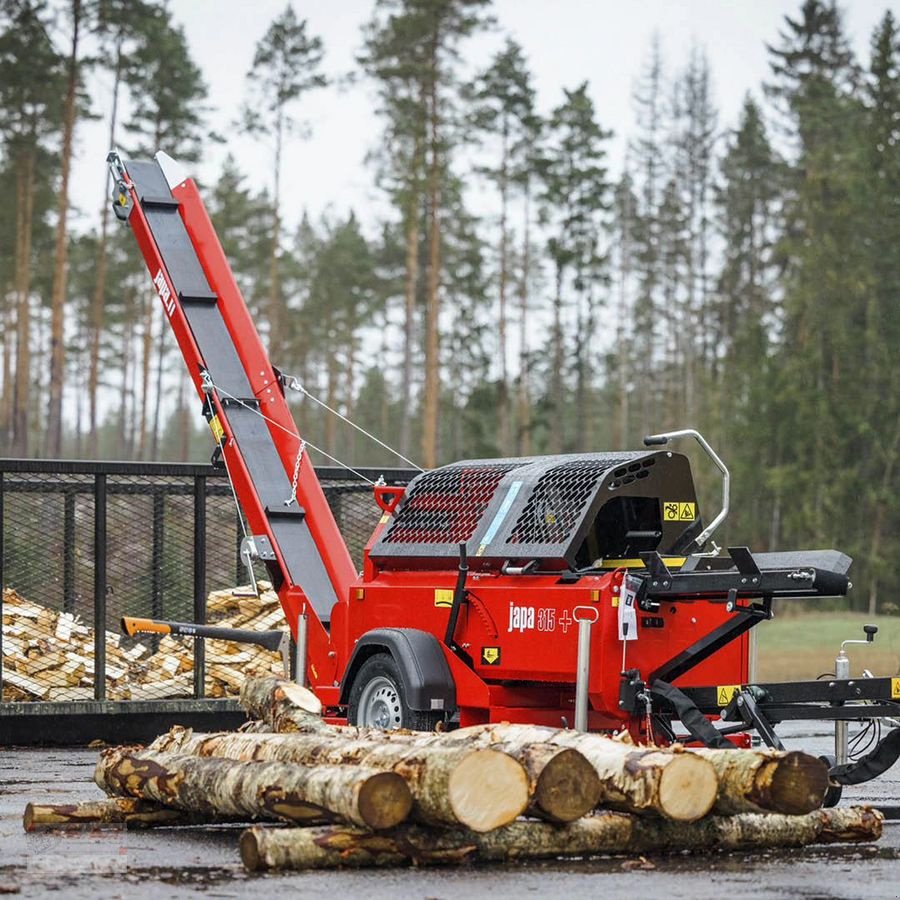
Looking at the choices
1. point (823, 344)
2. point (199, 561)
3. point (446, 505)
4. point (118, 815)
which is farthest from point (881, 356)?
point (118, 815)

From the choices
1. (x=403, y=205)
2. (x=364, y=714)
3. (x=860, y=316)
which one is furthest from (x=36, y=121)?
(x=364, y=714)

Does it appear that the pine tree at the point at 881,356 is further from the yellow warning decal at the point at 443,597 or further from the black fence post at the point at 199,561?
the yellow warning decal at the point at 443,597

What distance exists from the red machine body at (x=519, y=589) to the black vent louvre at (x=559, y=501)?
0.01 metres

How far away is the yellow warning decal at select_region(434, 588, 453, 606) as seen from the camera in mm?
11359

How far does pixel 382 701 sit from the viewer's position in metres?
11.7

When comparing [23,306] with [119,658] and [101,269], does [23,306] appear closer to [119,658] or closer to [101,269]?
[101,269]

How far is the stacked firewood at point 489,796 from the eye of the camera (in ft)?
25.2

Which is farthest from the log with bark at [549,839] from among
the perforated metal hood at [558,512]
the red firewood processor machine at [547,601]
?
the perforated metal hood at [558,512]

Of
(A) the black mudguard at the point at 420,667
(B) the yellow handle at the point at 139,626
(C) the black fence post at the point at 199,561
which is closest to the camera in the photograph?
(A) the black mudguard at the point at 420,667

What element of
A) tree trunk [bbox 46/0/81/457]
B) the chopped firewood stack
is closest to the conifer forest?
tree trunk [bbox 46/0/81/457]

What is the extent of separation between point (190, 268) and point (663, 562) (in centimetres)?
578

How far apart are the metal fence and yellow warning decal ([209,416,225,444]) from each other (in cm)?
197

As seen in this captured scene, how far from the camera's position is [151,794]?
30.3 feet

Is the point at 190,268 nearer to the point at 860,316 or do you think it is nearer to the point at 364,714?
the point at 364,714
